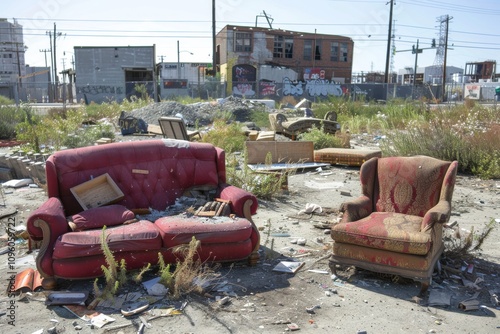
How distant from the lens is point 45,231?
4254 mm

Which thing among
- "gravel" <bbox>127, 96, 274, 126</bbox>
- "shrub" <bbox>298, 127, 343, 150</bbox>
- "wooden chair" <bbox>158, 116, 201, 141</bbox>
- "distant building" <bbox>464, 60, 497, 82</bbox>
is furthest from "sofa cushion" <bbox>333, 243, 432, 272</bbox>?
"distant building" <bbox>464, 60, 497, 82</bbox>

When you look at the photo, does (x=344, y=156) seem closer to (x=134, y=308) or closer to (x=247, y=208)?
(x=247, y=208)

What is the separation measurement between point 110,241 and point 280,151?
20.8 feet

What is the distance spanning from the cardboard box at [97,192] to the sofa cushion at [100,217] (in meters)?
0.30

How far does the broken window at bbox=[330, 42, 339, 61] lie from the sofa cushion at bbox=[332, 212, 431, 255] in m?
48.3

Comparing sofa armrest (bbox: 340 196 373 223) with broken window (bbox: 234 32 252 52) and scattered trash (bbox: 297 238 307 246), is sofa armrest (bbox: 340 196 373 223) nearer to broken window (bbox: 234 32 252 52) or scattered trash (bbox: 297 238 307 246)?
scattered trash (bbox: 297 238 307 246)

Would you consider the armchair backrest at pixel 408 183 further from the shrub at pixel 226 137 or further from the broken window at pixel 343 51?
the broken window at pixel 343 51

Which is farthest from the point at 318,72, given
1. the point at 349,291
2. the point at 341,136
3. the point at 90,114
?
the point at 349,291

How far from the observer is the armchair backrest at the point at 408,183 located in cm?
487

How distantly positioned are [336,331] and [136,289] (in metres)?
1.91

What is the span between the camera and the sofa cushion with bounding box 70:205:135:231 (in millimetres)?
4590

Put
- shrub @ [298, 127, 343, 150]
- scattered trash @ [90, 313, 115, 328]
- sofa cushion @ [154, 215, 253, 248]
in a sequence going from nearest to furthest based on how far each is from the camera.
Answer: scattered trash @ [90, 313, 115, 328]
sofa cushion @ [154, 215, 253, 248]
shrub @ [298, 127, 343, 150]

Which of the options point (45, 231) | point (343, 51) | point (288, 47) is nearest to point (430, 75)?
point (343, 51)

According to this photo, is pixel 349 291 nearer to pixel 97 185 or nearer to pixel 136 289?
pixel 136 289
